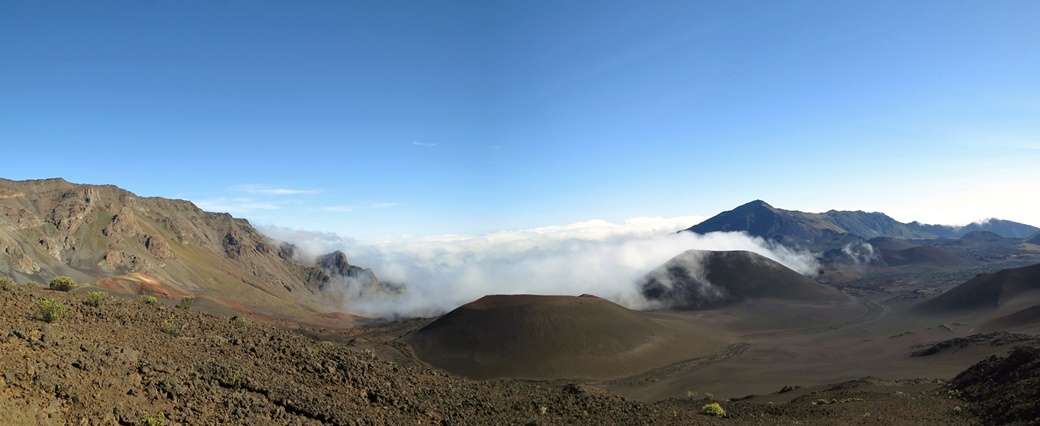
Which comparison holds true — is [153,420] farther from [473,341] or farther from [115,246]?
[115,246]

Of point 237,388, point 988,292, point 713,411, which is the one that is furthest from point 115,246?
point 988,292

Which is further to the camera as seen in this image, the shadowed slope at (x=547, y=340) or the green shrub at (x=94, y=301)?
the shadowed slope at (x=547, y=340)

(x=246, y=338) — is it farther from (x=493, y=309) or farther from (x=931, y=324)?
(x=931, y=324)

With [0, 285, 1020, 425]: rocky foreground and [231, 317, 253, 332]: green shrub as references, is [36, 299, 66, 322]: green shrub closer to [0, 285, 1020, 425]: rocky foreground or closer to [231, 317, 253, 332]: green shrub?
[0, 285, 1020, 425]: rocky foreground

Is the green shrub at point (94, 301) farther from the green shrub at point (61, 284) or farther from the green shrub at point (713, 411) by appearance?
the green shrub at point (713, 411)

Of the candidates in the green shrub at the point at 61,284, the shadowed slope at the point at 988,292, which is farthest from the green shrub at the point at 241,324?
the shadowed slope at the point at 988,292

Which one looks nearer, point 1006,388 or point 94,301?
point 94,301
